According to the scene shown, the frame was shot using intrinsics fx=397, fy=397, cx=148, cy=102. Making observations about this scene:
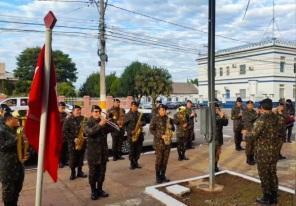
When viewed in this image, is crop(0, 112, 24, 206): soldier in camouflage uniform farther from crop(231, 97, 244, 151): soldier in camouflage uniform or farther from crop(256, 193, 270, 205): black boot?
crop(231, 97, 244, 151): soldier in camouflage uniform

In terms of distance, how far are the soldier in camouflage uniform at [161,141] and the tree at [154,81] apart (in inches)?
1920

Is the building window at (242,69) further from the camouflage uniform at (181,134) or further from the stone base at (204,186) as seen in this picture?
the stone base at (204,186)

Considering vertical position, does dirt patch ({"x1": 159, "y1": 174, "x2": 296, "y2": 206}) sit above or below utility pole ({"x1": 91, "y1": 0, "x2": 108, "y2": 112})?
below

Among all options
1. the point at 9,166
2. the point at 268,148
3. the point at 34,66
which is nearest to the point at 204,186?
the point at 268,148

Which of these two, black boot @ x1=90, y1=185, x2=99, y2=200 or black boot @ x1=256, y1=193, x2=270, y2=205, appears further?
black boot @ x1=90, y1=185, x2=99, y2=200

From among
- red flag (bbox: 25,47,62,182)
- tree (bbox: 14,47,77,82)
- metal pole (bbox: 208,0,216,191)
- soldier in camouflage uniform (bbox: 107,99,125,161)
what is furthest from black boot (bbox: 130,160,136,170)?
tree (bbox: 14,47,77,82)

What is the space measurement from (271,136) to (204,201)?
5.34ft

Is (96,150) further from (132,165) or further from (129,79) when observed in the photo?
(129,79)

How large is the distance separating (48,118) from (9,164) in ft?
7.82

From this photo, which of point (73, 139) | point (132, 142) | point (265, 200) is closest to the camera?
point (265, 200)

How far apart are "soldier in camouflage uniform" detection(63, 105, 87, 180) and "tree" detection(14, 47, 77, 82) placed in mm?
60698

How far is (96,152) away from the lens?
734cm

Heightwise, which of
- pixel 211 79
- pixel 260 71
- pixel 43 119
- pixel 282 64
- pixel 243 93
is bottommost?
pixel 43 119

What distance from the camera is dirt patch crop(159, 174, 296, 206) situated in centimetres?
683
